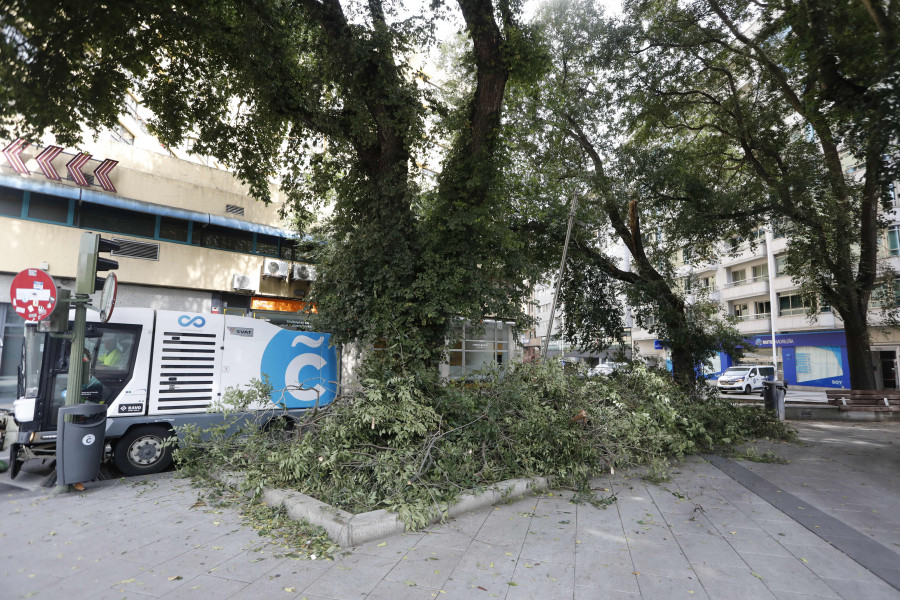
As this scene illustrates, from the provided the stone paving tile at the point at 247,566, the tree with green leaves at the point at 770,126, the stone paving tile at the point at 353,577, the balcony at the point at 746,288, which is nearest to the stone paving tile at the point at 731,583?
the stone paving tile at the point at 353,577

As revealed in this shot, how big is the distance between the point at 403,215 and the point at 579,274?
6796 millimetres

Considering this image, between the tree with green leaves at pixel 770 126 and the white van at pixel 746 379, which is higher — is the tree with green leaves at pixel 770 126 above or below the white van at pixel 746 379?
above

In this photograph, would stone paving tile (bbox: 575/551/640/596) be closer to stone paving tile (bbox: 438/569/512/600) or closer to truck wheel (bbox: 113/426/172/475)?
stone paving tile (bbox: 438/569/512/600)

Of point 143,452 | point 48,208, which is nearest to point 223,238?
point 48,208

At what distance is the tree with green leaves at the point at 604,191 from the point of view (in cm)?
1193

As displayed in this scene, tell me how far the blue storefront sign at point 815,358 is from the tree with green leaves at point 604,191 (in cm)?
2077

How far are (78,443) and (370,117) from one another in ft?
20.1

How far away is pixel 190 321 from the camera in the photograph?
7.54m

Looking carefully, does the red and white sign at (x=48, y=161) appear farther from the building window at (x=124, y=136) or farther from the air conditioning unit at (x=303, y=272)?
the air conditioning unit at (x=303, y=272)

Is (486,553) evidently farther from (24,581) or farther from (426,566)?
(24,581)

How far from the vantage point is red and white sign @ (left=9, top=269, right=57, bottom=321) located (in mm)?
5566

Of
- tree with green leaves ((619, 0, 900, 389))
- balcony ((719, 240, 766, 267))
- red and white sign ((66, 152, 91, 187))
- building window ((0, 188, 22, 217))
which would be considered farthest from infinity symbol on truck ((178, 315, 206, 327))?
balcony ((719, 240, 766, 267))

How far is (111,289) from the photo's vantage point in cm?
606

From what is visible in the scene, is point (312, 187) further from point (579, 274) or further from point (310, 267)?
point (579, 274)
